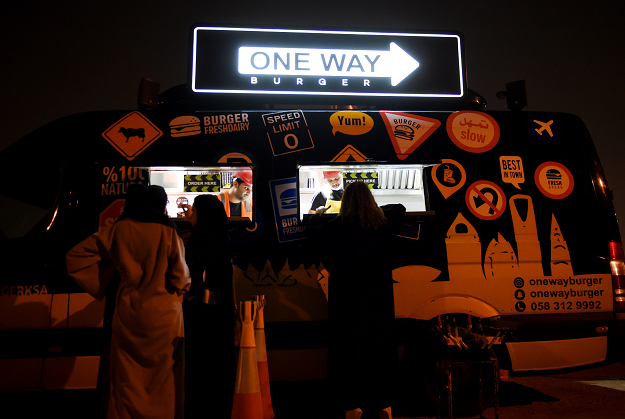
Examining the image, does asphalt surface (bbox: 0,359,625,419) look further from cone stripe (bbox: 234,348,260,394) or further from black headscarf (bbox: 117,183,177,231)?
black headscarf (bbox: 117,183,177,231)

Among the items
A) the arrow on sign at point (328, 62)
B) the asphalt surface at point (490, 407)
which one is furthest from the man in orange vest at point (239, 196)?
the asphalt surface at point (490, 407)

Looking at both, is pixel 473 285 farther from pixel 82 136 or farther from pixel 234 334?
→ pixel 82 136

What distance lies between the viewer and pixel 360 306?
303cm

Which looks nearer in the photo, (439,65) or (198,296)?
(198,296)

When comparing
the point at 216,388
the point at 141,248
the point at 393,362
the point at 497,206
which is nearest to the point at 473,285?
the point at 497,206

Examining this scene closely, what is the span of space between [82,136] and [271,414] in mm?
2989

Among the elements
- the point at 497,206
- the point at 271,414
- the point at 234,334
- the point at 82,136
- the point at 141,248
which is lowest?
the point at 271,414

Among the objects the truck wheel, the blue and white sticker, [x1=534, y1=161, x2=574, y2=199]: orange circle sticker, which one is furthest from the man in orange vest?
[x1=534, y1=161, x2=574, y2=199]: orange circle sticker

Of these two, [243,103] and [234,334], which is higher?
[243,103]

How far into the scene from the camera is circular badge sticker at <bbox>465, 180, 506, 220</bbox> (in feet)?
11.9

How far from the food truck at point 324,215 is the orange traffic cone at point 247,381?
36 cm

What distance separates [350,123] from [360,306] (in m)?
1.75

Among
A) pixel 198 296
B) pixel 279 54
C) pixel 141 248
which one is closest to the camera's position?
pixel 141 248

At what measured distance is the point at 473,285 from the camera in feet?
11.4
